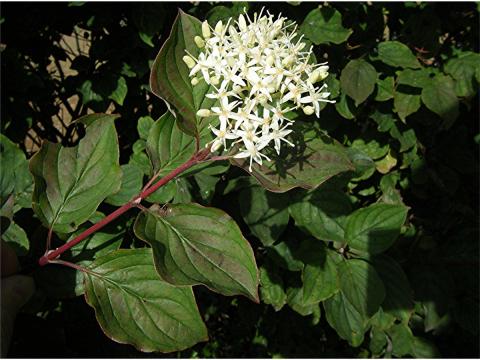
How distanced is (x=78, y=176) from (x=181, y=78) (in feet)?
1.05

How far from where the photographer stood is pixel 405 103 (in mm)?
1495

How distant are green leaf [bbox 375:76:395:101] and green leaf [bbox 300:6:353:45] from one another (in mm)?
255

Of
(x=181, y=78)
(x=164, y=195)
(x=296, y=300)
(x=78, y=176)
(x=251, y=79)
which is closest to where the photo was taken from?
(x=251, y=79)

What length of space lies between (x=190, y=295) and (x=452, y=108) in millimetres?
944

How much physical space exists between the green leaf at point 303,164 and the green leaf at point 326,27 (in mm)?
472

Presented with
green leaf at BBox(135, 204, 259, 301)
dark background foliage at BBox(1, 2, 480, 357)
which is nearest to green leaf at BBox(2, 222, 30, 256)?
dark background foliage at BBox(1, 2, 480, 357)

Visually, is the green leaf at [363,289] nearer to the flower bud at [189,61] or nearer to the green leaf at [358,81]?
the green leaf at [358,81]

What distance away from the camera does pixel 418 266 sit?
1663 mm

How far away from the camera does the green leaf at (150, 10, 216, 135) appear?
2.93 feet

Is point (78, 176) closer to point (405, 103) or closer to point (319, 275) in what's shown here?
point (319, 275)

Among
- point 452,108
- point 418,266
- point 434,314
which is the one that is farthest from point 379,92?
point 434,314

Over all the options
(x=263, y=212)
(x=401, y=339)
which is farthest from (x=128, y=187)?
(x=401, y=339)

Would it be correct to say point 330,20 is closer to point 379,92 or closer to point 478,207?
point 379,92

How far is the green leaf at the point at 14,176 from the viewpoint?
1.23 m
